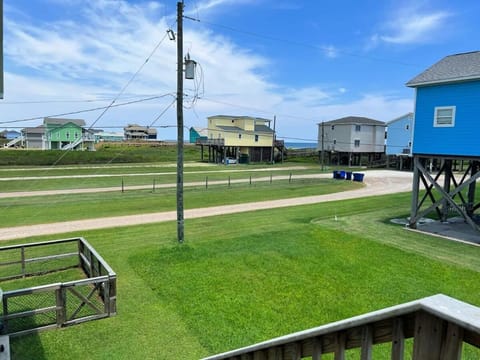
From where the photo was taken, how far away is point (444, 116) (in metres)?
13.1

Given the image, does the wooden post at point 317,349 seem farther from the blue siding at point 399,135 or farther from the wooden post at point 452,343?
the blue siding at point 399,135

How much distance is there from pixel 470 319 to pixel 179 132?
34.4 ft

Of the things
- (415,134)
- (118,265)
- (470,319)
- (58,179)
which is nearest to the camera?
(470,319)

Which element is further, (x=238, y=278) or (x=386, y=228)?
(x=386, y=228)

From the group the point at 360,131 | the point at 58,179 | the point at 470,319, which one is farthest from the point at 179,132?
the point at 360,131

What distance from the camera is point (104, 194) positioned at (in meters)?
23.2

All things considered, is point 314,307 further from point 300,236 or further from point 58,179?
point 58,179

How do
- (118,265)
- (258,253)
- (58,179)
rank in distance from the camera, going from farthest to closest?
1. (58,179)
2. (258,253)
3. (118,265)

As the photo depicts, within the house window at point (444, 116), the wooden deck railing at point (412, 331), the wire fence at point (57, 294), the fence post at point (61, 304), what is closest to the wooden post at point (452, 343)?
the wooden deck railing at point (412, 331)

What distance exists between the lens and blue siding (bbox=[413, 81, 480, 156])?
12227 mm

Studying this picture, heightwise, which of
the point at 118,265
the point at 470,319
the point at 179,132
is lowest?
the point at 118,265

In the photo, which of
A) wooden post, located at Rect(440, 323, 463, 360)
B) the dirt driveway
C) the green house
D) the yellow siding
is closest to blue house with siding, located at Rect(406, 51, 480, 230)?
the dirt driveway

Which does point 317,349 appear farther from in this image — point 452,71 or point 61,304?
point 452,71

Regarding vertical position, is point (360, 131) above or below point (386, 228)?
above
